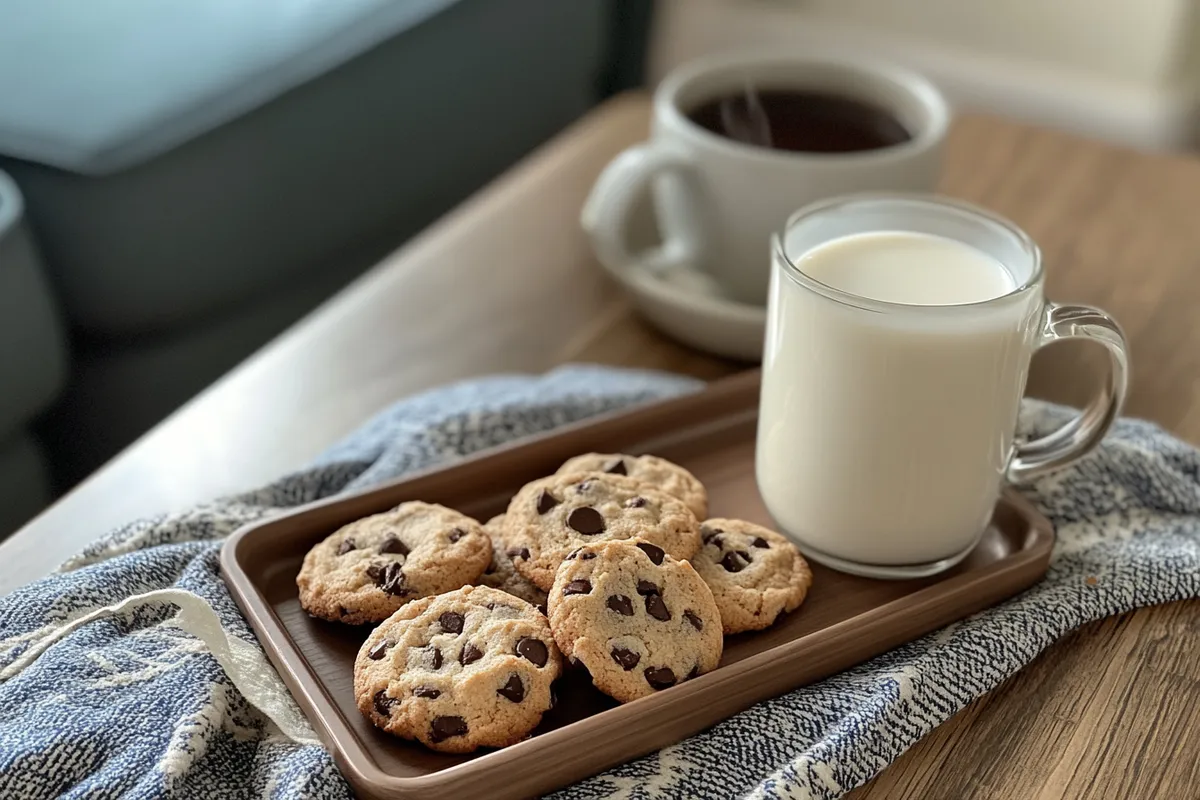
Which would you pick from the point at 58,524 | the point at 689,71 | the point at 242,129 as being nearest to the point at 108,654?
the point at 58,524

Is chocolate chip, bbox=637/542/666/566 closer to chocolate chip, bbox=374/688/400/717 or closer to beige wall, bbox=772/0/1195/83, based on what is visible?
chocolate chip, bbox=374/688/400/717

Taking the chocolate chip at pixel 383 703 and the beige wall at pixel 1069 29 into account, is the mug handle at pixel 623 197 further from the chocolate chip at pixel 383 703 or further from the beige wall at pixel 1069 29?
the beige wall at pixel 1069 29

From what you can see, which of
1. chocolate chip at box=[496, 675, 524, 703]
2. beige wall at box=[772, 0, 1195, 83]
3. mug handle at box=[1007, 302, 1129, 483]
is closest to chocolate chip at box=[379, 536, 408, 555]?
chocolate chip at box=[496, 675, 524, 703]

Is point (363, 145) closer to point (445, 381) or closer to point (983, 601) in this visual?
point (445, 381)

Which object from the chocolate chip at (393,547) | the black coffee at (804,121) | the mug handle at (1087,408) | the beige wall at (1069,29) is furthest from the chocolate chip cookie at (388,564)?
the beige wall at (1069,29)

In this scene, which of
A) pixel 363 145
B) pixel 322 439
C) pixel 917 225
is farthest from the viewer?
pixel 363 145

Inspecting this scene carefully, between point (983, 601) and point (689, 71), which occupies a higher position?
point (689, 71)

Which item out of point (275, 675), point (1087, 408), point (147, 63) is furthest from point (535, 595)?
point (147, 63)
